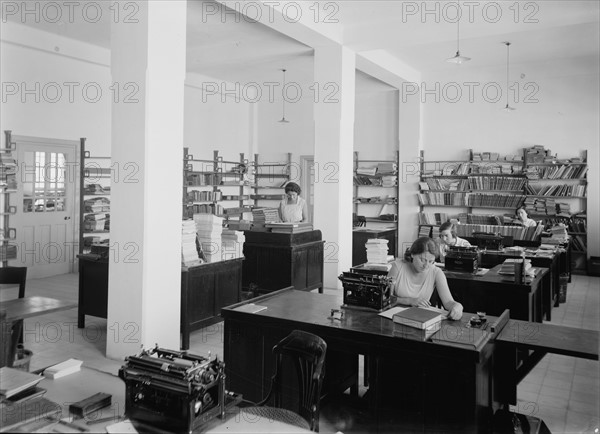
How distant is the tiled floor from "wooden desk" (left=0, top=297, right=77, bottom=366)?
107 centimetres

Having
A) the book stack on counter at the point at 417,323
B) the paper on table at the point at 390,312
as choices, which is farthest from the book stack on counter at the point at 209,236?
the book stack on counter at the point at 417,323

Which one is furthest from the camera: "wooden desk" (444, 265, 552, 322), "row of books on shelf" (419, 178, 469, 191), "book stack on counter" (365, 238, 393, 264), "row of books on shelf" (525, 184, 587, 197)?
"row of books on shelf" (419, 178, 469, 191)

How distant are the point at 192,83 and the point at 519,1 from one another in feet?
22.9

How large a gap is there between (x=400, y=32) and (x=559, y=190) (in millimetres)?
4828

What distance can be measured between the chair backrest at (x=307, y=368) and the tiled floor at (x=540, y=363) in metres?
0.84

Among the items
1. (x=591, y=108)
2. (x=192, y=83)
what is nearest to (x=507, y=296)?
(x=591, y=108)

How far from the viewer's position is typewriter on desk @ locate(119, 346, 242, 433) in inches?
84.3

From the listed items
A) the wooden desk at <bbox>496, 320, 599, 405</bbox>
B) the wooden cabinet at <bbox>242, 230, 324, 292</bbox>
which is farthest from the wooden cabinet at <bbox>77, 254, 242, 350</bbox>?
the wooden desk at <bbox>496, 320, 599, 405</bbox>

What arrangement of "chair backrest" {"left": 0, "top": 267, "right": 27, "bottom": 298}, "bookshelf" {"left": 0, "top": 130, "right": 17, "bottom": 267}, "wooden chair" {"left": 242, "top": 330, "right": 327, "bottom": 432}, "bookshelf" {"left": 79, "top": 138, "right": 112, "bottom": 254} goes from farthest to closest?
1. "bookshelf" {"left": 79, "top": 138, "right": 112, "bottom": 254}
2. "bookshelf" {"left": 0, "top": 130, "right": 17, "bottom": 267}
3. "chair backrest" {"left": 0, "top": 267, "right": 27, "bottom": 298}
4. "wooden chair" {"left": 242, "top": 330, "right": 327, "bottom": 432}

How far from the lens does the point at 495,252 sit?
7266mm

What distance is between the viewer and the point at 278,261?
7.45 metres

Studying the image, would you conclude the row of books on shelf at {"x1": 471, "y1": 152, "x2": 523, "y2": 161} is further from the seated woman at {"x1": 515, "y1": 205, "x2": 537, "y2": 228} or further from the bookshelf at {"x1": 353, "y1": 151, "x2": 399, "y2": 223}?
the bookshelf at {"x1": 353, "y1": 151, "x2": 399, "y2": 223}

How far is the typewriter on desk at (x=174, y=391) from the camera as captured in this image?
7.02ft

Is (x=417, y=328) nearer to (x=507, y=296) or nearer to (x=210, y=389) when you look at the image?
(x=210, y=389)
